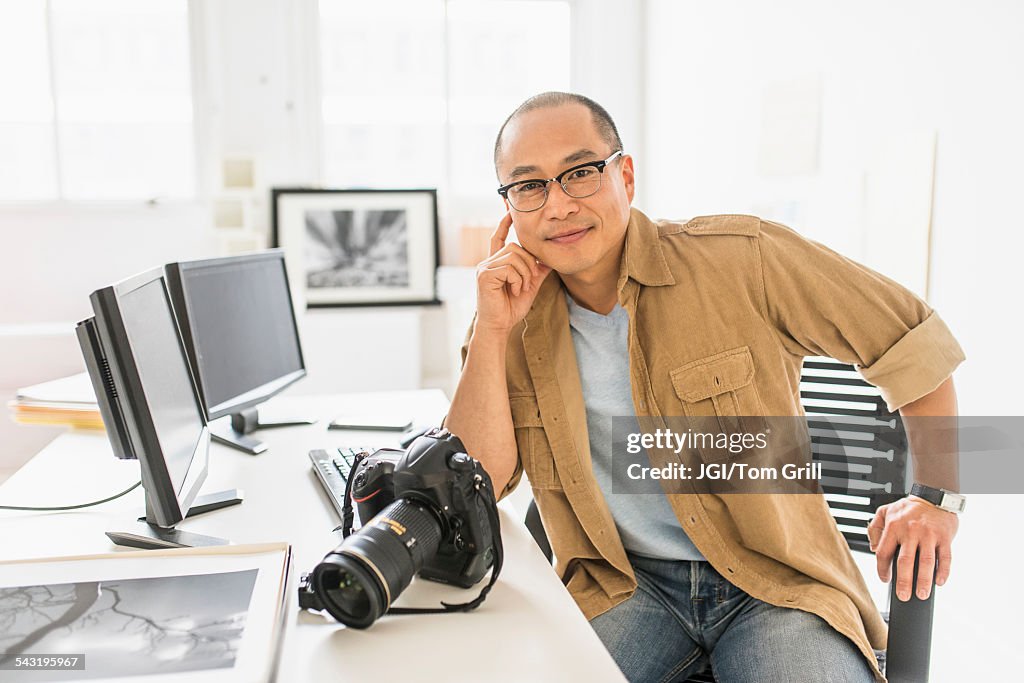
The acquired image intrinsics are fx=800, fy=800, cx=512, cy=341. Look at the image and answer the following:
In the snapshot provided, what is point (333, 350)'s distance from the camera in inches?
160

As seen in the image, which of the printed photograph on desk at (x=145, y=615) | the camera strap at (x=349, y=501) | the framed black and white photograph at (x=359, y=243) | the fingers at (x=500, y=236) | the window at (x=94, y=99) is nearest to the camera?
the printed photograph on desk at (x=145, y=615)

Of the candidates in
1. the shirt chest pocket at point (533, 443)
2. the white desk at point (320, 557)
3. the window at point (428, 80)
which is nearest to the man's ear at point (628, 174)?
the shirt chest pocket at point (533, 443)

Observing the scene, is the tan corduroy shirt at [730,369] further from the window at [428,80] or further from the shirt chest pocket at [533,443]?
the window at [428,80]

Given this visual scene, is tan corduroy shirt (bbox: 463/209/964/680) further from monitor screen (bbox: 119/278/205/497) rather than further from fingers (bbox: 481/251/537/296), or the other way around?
monitor screen (bbox: 119/278/205/497)

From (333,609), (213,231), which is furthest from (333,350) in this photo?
(333,609)

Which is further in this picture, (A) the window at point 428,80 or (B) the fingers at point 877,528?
(A) the window at point 428,80

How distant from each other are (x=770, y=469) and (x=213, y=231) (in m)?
3.34

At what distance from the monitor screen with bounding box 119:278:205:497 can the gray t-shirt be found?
2.22 feet

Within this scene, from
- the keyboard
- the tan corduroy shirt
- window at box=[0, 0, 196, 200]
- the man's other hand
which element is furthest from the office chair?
window at box=[0, 0, 196, 200]

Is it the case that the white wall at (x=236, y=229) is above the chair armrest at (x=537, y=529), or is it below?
above

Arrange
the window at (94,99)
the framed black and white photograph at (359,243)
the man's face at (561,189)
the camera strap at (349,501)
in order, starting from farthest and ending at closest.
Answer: the framed black and white photograph at (359,243), the window at (94,99), the man's face at (561,189), the camera strap at (349,501)

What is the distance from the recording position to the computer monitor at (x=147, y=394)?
1002mm

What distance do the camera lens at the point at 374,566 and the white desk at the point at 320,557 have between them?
3cm

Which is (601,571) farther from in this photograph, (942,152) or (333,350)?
(333,350)
